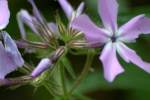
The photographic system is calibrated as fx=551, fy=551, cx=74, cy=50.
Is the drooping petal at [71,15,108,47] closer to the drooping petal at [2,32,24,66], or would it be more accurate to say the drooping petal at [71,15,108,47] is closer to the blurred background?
the drooping petal at [2,32,24,66]

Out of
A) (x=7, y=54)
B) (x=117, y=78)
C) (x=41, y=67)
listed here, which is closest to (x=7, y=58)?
(x=7, y=54)

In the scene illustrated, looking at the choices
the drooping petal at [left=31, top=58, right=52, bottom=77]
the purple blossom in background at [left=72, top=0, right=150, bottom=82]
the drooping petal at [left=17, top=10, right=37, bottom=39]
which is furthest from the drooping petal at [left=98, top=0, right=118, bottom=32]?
the drooping petal at [left=17, top=10, right=37, bottom=39]

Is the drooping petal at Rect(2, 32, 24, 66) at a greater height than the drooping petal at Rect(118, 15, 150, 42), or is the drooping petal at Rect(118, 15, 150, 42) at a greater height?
the drooping petal at Rect(2, 32, 24, 66)

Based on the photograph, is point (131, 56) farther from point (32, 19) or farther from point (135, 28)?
point (32, 19)

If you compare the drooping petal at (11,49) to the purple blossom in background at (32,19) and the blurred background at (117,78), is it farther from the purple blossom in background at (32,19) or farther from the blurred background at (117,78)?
the blurred background at (117,78)

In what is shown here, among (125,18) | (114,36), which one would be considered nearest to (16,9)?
(125,18)

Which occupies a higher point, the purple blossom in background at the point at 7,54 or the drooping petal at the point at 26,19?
the drooping petal at the point at 26,19

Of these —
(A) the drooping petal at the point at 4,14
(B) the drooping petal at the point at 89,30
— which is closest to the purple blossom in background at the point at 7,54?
(A) the drooping petal at the point at 4,14

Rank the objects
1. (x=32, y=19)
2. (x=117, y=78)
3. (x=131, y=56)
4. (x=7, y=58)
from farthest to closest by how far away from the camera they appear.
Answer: (x=117, y=78) < (x=32, y=19) < (x=131, y=56) < (x=7, y=58)
